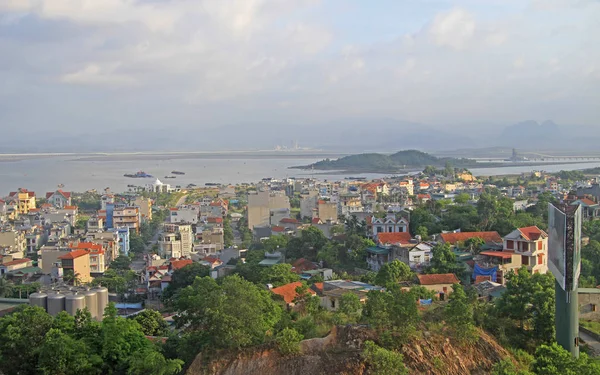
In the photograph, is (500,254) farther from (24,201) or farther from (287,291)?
(24,201)

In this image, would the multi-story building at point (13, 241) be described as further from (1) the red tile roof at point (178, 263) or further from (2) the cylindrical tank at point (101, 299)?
(2) the cylindrical tank at point (101, 299)

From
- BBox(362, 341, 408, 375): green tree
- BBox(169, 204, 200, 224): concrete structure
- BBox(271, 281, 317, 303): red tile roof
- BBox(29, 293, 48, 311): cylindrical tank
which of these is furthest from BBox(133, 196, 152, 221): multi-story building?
BBox(362, 341, 408, 375): green tree

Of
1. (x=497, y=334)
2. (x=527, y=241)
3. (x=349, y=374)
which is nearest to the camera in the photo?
(x=349, y=374)

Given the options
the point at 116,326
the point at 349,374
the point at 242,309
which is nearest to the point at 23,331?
the point at 116,326

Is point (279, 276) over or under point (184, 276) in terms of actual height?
over

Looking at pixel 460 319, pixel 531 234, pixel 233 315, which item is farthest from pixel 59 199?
pixel 460 319

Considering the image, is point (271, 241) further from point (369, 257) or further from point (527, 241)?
point (527, 241)

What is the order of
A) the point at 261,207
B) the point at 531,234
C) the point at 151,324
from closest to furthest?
1. the point at 151,324
2. the point at 531,234
3. the point at 261,207
